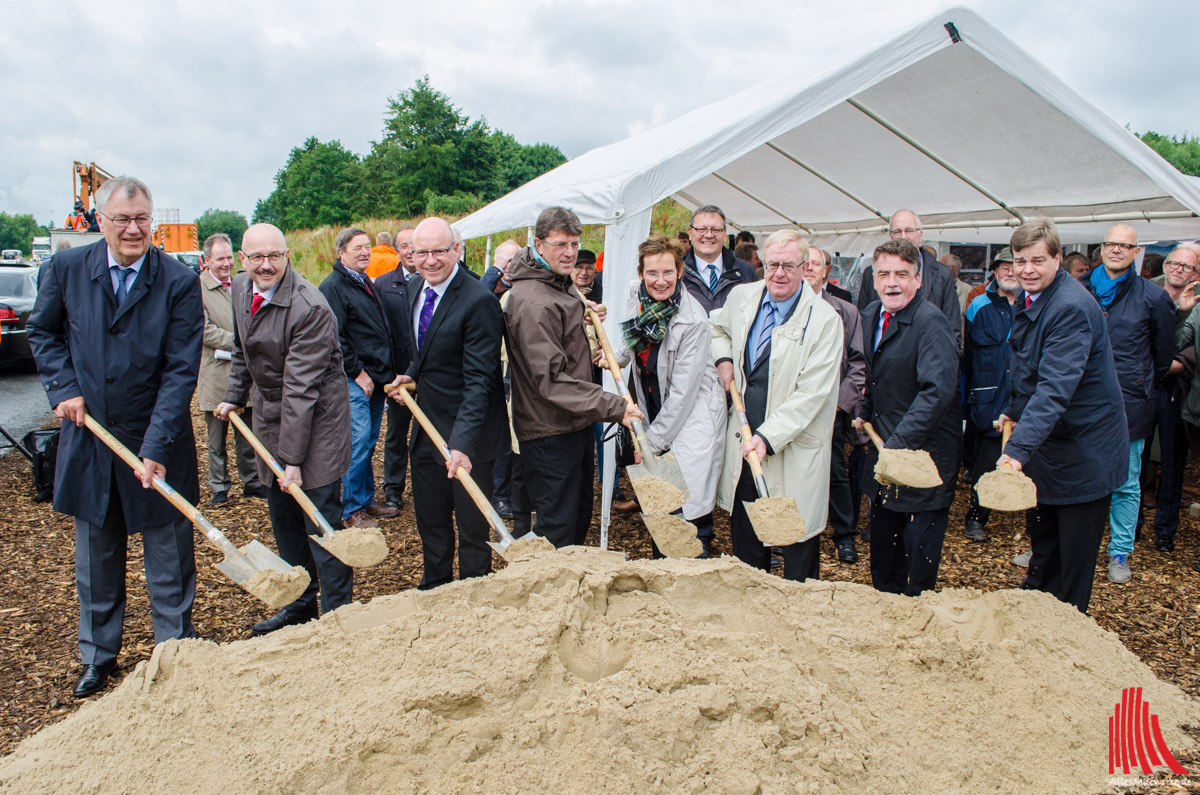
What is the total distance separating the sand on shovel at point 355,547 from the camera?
3.08 m

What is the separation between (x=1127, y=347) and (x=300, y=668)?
4621 mm

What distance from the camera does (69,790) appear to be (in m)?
1.83

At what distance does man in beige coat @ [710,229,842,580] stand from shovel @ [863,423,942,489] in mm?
333

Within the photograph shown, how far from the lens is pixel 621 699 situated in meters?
2.04

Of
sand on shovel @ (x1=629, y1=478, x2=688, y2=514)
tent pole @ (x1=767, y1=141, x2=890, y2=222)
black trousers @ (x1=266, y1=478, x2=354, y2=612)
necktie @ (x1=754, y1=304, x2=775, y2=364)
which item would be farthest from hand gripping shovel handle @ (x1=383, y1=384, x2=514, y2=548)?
tent pole @ (x1=767, y1=141, x2=890, y2=222)

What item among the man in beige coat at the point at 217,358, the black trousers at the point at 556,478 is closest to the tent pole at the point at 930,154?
the black trousers at the point at 556,478

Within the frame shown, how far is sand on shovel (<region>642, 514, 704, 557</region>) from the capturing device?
325 centimetres

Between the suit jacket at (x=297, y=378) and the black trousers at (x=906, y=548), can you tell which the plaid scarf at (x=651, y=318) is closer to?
the black trousers at (x=906, y=548)

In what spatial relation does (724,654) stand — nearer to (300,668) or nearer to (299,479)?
(300,668)

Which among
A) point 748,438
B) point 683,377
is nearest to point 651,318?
point 683,377

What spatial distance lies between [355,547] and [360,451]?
2184 millimetres

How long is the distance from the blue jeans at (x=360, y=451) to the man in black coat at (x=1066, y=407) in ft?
12.7

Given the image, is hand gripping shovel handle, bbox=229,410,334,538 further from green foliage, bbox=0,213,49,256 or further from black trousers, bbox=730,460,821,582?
green foliage, bbox=0,213,49,256

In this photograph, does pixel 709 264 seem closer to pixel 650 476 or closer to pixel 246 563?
pixel 650 476
